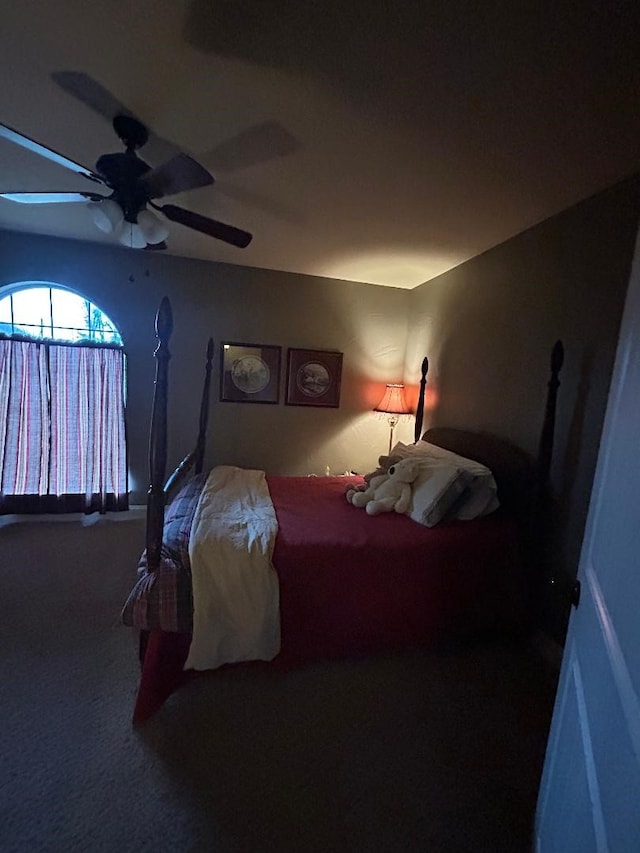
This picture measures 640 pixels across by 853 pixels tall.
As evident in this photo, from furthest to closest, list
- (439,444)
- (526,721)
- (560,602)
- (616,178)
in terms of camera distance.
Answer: (439,444)
(560,602)
(616,178)
(526,721)

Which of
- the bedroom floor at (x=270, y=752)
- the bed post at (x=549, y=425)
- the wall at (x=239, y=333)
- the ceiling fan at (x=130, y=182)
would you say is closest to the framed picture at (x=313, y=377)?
the wall at (x=239, y=333)

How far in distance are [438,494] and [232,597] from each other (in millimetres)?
1238

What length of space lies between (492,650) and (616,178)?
2.47 m

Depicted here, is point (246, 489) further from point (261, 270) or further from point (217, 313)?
point (261, 270)

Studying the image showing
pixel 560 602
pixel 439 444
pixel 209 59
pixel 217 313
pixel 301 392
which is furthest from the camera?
pixel 301 392

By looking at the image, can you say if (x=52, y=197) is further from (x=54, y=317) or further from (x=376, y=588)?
(x=376, y=588)

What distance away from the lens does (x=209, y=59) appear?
1.29m

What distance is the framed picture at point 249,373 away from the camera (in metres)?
3.75

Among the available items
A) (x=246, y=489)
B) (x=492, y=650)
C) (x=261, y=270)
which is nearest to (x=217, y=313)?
(x=261, y=270)

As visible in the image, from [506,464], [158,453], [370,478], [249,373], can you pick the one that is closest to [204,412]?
[249,373]

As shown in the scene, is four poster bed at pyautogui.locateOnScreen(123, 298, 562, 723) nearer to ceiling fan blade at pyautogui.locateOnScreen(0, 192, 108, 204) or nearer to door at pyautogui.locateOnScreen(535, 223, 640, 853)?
ceiling fan blade at pyautogui.locateOnScreen(0, 192, 108, 204)

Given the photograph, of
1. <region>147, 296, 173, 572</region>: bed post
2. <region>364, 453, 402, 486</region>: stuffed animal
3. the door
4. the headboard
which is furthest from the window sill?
the door

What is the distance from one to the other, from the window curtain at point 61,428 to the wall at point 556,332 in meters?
3.05

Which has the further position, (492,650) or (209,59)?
(492,650)
